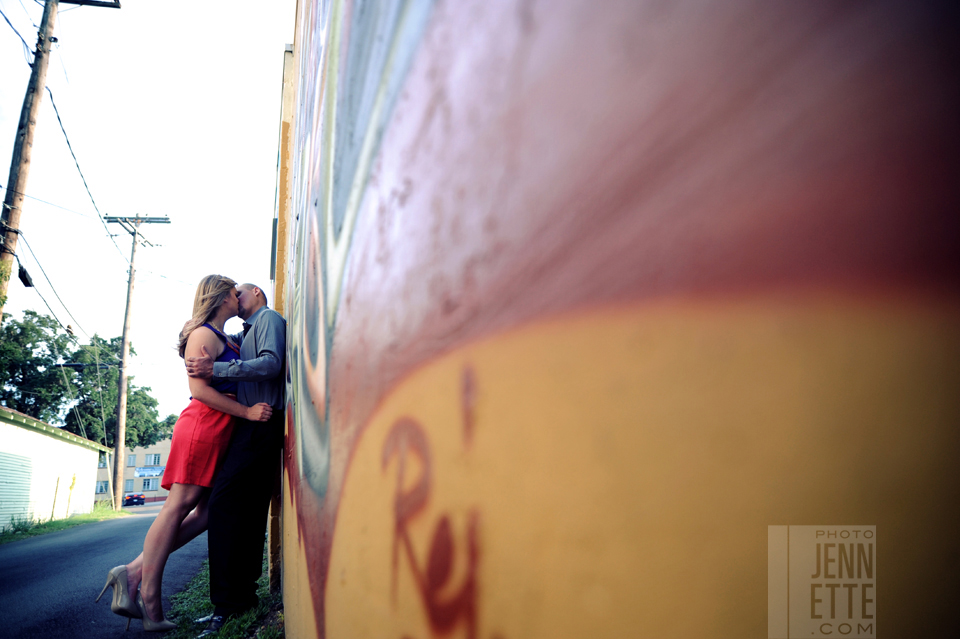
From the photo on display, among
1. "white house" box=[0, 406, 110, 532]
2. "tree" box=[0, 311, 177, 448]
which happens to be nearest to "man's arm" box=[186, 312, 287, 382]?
"white house" box=[0, 406, 110, 532]

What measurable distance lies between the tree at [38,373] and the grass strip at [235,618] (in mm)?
36582

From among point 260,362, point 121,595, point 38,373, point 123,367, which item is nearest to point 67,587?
point 121,595

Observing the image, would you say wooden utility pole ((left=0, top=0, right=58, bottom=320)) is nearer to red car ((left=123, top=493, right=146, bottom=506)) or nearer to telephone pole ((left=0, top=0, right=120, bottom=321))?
telephone pole ((left=0, top=0, right=120, bottom=321))

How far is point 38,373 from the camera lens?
36.5m

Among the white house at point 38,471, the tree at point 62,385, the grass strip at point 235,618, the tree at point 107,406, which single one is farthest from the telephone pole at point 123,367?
the grass strip at point 235,618

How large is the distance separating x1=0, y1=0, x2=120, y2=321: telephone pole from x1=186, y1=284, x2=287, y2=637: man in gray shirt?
10.4 m

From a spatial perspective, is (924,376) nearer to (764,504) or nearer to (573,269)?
(764,504)

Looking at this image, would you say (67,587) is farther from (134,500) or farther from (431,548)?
(134,500)

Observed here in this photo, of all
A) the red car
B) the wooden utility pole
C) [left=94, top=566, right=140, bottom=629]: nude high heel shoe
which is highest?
the wooden utility pole

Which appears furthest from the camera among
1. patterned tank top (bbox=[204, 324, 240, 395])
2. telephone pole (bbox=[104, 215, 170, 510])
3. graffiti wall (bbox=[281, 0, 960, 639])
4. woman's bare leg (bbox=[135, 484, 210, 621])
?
telephone pole (bbox=[104, 215, 170, 510])

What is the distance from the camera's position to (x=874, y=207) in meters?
0.82

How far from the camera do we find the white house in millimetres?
16328

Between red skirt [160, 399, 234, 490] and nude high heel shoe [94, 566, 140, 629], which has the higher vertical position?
red skirt [160, 399, 234, 490]

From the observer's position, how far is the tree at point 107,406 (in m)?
39.7
